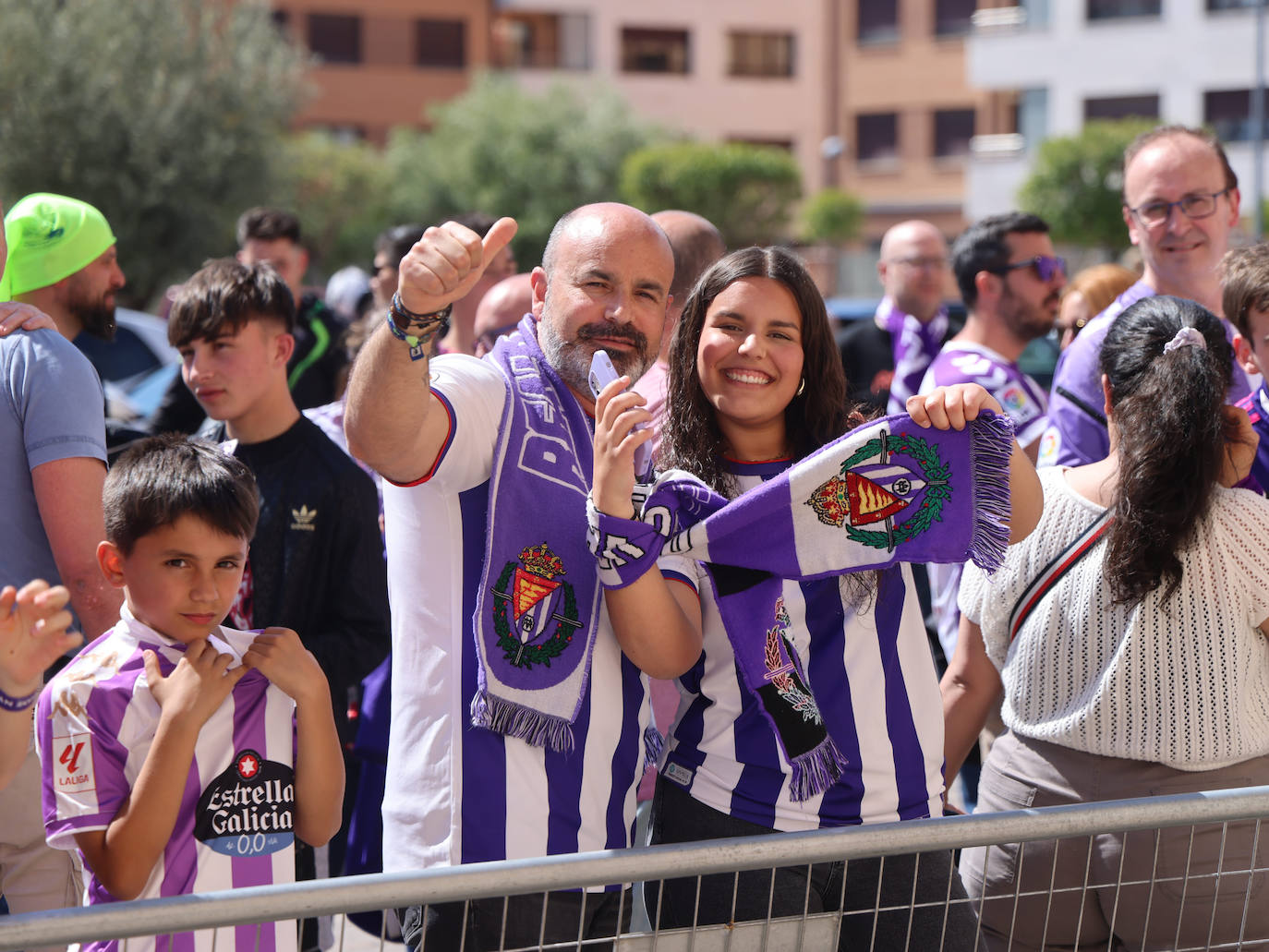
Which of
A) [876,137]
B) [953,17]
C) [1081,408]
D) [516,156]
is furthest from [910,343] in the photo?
[876,137]

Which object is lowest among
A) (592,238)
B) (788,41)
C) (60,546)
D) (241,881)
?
(241,881)

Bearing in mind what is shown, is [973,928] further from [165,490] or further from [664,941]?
[165,490]

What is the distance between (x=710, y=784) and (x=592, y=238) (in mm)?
1064

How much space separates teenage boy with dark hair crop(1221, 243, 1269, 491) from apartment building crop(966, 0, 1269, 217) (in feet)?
104

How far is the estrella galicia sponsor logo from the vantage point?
7.54 feet

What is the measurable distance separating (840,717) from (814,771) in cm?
13

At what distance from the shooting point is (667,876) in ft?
6.34

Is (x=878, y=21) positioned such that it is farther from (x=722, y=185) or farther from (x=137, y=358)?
(x=137, y=358)

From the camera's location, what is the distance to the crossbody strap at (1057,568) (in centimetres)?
282

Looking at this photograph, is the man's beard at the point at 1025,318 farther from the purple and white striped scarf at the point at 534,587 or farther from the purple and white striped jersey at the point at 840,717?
the purple and white striped scarf at the point at 534,587

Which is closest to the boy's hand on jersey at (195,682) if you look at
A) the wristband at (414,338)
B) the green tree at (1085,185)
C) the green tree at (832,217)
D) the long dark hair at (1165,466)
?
the wristband at (414,338)

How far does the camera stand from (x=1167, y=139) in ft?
13.9

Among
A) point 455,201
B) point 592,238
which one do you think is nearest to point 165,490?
point 592,238

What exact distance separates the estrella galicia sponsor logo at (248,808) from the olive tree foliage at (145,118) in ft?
59.2
